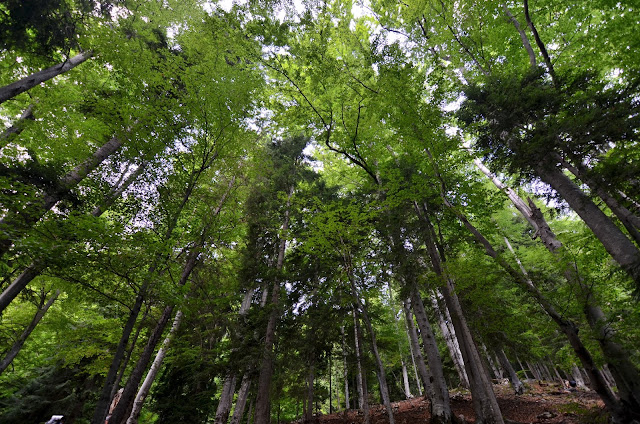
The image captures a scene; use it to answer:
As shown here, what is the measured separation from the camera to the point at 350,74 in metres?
7.20

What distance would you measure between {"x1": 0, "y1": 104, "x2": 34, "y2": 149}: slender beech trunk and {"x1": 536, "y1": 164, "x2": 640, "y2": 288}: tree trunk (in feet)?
45.0

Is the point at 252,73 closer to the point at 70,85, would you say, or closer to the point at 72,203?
the point at 72,203

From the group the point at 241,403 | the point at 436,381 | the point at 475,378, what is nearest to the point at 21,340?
the point at 241,403

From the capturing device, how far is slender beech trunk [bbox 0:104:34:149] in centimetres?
696

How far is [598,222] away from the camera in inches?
209

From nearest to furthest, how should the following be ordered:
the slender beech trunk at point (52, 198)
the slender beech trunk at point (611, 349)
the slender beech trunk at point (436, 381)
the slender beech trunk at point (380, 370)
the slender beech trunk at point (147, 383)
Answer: the slender beech trunk at point (611, 349) → the slender beech trunk at point (52, 198) → the slender beech trunk at point (380, 370) → the slender beech trunk at point (436, 381) → the slender beech trunk at point (147, 383)

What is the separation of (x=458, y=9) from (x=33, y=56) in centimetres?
1248

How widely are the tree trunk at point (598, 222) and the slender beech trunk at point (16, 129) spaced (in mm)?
13709

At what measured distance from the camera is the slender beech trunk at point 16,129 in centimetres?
696

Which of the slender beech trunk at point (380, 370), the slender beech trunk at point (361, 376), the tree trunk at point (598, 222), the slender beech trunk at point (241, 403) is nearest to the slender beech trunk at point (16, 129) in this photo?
the slender beech trunk at point (241, 403)

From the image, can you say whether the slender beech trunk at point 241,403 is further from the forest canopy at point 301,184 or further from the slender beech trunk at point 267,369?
the slender beech trunk at point 267,369

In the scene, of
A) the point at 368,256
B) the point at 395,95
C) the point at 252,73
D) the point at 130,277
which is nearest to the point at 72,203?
the point at 130,277

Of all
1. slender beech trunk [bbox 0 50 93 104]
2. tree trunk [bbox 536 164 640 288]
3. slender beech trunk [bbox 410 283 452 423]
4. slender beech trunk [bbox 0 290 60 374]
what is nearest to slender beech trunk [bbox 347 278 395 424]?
slender beech trunk [bbox 410 283 452 423]

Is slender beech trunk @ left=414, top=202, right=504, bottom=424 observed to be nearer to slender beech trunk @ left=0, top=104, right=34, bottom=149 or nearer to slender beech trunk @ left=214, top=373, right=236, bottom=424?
slender beech trunk @ left=214, top=373, right=236, bottom=424
